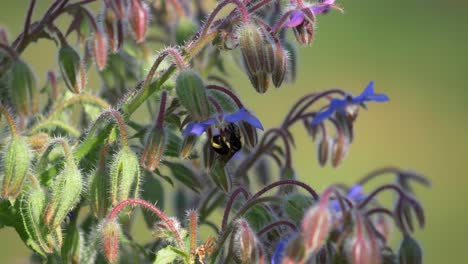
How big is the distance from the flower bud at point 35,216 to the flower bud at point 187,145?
23cm

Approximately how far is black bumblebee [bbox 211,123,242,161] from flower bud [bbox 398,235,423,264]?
1.00 ft

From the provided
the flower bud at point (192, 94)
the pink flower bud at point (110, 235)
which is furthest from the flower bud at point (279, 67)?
the pink flower bud at point (110, 235)

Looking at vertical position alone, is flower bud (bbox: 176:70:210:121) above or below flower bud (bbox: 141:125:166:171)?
above

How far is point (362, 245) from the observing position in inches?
51.4

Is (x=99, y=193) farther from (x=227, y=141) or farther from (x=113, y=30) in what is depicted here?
(x=113, y=30)

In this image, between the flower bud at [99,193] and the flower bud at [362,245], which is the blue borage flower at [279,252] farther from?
the flower bud at [99,193]

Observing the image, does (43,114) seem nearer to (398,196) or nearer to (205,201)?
(205,201)

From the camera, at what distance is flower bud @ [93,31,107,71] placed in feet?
5.46

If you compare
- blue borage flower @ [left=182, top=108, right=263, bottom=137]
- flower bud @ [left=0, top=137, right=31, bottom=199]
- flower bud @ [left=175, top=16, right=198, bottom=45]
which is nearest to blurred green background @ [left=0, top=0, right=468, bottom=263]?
flower bud @ [left=175, top=16, right=198, bottom=45]

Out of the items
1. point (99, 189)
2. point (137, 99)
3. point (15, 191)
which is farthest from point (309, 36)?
point (15, 191)

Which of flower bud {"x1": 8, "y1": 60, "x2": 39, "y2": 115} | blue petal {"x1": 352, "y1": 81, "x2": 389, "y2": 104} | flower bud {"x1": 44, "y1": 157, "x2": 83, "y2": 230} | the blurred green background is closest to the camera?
flower bud {"x1": 44, "y1": 157, "x2": 83, "y2": 230}

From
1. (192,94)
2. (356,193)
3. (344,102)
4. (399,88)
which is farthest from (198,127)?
(399,88)

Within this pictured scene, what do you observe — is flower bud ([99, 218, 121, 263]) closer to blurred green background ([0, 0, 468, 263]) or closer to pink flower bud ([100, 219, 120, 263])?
pink flower bud ([100, 219, 120, 263])

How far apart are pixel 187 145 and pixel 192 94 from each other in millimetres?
101
